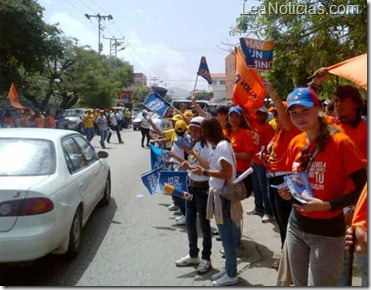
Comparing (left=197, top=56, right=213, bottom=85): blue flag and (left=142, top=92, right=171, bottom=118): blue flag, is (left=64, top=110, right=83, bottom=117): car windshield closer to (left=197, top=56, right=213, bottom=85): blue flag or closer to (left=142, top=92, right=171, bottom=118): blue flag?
(left=197, top=56, right=213, bottom=85): blue flag

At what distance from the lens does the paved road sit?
4.04m

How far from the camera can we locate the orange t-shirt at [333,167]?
7.85ft

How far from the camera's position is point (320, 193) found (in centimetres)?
248

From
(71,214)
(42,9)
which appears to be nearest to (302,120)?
(71,214)

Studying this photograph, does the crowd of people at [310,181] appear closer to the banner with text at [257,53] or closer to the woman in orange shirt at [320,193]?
the woman in orange shirt at [320,193]

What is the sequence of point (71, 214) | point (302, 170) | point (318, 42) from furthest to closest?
1. point (318, 42)
2. point (71, 214)
3. point (302, 170)

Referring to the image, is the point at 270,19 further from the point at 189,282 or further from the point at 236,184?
the point at 189,282

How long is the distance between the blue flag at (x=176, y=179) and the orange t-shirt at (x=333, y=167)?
2.73 meters

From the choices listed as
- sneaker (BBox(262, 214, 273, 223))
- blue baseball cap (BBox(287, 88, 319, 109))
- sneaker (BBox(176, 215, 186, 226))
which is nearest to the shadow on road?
sneaker (BBox(176, 215, 186, 226))

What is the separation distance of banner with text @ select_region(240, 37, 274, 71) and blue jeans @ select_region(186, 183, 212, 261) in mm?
2383

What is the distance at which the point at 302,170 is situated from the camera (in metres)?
2.55

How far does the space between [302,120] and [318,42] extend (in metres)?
5.15

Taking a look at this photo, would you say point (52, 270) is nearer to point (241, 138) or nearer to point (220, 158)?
point (220, 158)

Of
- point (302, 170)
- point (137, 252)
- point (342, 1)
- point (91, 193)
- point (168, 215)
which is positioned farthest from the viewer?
point (168, 215)
